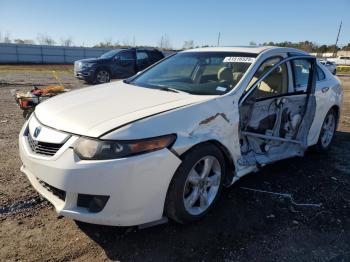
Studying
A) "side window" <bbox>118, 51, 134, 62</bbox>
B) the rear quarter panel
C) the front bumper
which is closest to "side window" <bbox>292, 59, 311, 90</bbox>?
the rear quarter panel

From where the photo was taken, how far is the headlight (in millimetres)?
2547

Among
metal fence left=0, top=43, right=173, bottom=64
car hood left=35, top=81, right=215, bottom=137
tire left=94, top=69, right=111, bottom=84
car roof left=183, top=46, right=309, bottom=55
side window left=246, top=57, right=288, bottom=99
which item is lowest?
metal fence left=0, top=43, right=173, bottom=64

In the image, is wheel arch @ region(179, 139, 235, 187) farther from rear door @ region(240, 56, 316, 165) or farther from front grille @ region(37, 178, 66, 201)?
front grille @ region(37, 178, 66, 201)

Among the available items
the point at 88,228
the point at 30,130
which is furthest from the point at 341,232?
the point at 30,130

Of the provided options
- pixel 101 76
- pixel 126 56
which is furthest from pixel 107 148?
pixel 126 56

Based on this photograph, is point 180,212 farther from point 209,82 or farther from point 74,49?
point 74,49

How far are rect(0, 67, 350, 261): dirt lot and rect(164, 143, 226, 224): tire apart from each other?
163mm

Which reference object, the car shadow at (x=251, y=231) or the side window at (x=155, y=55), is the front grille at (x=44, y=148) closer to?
the car shadow at (x=251, y=231)

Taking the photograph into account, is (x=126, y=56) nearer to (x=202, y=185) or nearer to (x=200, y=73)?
(x=200, y=73)

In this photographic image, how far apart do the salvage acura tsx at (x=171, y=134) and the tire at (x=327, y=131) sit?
0.73 m

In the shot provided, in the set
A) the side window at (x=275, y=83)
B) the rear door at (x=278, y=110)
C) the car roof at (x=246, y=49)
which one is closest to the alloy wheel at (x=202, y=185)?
the rear door at (x=278, y=110)

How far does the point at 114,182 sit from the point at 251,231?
1404 millimetres

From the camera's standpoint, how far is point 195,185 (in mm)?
3145

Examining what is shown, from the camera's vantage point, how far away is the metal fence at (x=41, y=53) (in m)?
33.7
